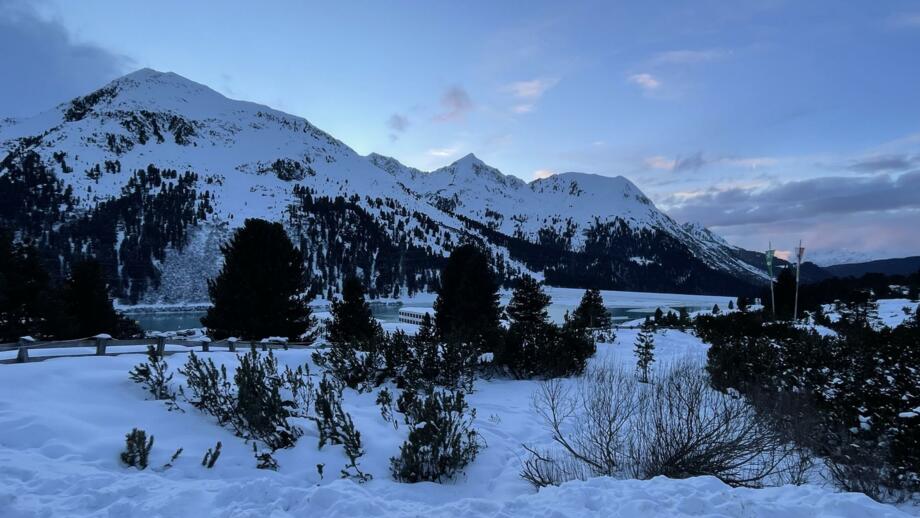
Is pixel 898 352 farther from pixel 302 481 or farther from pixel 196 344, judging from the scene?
pixel 196 344

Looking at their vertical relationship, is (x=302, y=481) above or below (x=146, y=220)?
below

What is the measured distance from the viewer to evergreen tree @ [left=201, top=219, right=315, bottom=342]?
21.4 metres

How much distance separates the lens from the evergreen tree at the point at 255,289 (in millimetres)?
21422

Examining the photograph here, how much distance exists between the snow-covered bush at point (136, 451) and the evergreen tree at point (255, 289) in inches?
664

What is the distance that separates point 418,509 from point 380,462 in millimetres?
1556

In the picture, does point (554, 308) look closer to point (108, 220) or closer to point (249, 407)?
point (249, 407)

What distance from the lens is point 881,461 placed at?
229 inches

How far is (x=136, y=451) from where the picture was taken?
217 inches

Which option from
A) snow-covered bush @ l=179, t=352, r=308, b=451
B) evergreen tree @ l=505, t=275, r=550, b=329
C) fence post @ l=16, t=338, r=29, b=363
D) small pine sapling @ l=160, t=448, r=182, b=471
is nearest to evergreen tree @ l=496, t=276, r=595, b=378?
snow-covered bush @ l=179, t=352, r=308, b=451

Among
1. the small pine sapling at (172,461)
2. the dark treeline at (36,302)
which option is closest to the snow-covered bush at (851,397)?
the small pine sapling at (172,461)

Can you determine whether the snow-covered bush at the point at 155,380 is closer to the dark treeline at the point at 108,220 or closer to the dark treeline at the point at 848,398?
the dark treeline at the point at 848,398

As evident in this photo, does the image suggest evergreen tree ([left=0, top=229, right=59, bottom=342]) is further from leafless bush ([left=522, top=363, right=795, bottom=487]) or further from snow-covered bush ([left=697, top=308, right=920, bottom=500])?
snow-covered bush ([left=697, top=308, right=920, bottom=500])

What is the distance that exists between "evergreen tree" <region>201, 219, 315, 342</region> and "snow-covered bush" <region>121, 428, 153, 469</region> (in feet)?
55.3

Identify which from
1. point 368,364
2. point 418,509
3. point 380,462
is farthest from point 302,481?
point 368,364
